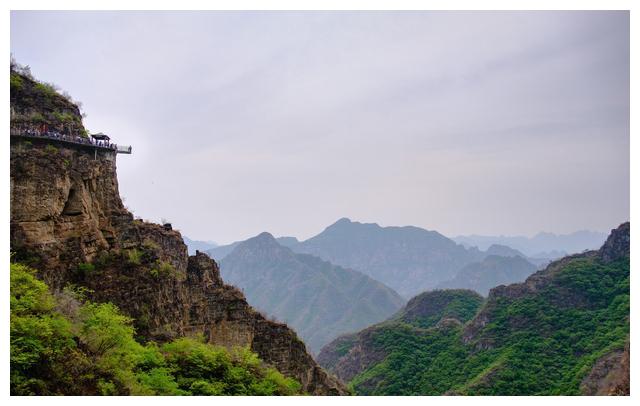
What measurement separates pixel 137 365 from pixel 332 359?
8045 cm

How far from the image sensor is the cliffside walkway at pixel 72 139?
78.2ft

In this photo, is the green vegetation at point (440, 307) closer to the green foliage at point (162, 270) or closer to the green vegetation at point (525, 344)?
the green vegetation at point (525, 344)

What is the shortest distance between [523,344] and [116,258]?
173 ft

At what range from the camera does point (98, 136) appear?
27266 mm

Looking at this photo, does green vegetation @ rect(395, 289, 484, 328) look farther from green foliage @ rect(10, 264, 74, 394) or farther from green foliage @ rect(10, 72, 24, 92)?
green foliage @ rect(10, 264, 74, 394)

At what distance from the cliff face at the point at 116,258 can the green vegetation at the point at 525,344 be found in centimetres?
2947

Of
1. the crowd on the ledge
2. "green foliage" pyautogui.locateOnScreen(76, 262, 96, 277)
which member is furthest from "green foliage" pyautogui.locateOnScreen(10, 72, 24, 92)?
"green foliage" pyautogui.locateOnScreen(76, 262, 96, 277)

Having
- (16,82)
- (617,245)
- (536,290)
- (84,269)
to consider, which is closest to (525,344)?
(536,290)

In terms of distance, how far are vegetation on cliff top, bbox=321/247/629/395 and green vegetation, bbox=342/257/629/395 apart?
0.37 ft

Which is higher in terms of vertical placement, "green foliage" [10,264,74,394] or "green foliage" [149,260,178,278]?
"green foliage" [149,260,178,278]

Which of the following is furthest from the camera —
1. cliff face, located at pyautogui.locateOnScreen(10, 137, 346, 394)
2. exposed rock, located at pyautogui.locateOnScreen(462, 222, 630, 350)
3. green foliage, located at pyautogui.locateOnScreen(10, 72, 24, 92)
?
exposed rock, located at pyautogui.locateOnScreen(462, 222, 630, 350)

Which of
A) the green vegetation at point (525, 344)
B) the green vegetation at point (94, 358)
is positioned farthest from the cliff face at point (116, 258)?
the green vegetation at point (525, 344)

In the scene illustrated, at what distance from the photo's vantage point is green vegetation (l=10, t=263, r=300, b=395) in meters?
16.8
